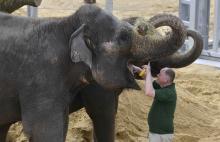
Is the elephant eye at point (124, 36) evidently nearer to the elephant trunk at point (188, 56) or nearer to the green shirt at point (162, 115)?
the elephant trunk at point (188, 56)

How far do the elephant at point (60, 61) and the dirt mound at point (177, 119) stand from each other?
1.89m

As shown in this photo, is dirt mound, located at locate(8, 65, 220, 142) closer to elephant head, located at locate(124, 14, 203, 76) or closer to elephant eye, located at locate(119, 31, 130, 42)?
elephant head, located at locate(124, 14, 203, 76)

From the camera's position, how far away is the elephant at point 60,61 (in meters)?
6.12

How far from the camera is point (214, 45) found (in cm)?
1210

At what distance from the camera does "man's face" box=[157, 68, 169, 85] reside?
23.9 feet

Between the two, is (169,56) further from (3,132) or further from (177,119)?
(177,119)

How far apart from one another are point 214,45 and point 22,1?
16.3 ft

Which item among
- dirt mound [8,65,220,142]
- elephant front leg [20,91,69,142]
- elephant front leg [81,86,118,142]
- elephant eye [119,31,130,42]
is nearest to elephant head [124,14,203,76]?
elephant eye [119,31,130,42]

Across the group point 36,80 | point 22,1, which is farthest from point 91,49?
point 22,1

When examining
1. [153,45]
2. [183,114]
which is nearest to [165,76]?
[153,45]

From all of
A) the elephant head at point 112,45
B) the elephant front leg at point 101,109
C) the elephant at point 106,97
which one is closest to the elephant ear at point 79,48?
the elephant head at point 112,45

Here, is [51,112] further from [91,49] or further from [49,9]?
[49,9]

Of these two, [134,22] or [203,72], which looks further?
[203,72]

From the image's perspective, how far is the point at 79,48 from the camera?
5996 mm
